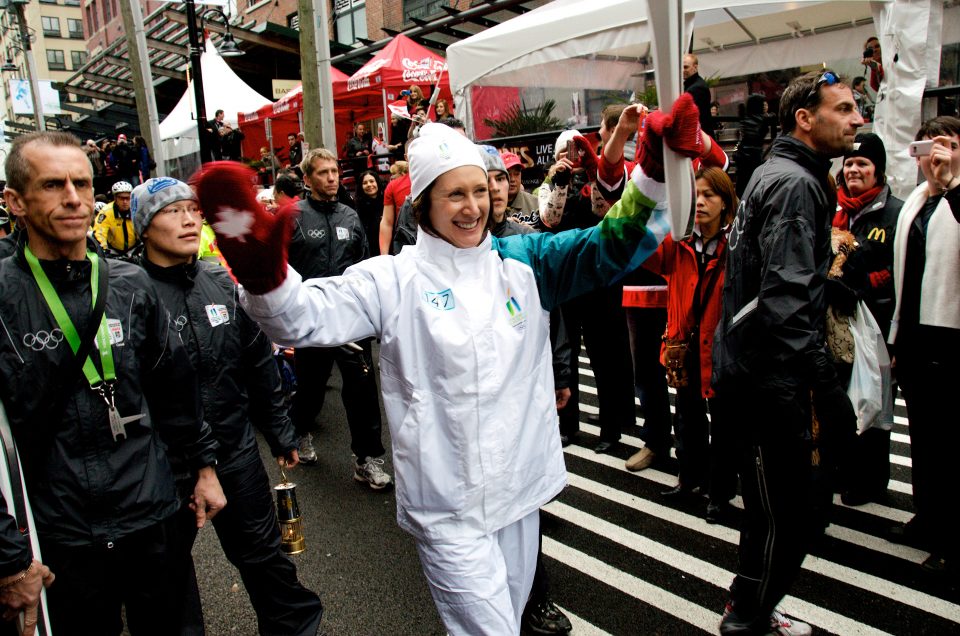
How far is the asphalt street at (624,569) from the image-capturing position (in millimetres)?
3215

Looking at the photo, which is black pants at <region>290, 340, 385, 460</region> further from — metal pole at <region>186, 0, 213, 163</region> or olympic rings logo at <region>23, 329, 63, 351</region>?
metal pole at <region>186, 0, 213, 163</region>

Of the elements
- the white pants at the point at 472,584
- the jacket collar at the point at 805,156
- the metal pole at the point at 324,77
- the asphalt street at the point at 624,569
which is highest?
the metal pole at the point at 324,77

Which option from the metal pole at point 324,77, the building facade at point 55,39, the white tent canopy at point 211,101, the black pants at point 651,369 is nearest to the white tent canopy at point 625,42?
the metal pole at point 324,77

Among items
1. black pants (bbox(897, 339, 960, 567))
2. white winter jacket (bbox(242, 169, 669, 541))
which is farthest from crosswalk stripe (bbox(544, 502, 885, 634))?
white winter jacket (bbox(242, 169, 669, 541))

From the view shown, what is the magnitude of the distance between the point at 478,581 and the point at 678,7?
1.67 m

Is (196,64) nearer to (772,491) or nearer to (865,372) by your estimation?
(865,372)

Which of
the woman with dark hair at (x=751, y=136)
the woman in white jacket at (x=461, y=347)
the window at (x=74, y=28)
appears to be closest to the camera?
the woman in white jacket at (x=461, y=347)

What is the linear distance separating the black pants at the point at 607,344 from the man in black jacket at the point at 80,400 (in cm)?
321

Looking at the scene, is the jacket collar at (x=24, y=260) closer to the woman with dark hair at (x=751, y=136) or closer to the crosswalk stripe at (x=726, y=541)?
the crosswalk stripe at (x=726, y=541)

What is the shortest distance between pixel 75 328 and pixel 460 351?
1.12m

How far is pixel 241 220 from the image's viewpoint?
172cm

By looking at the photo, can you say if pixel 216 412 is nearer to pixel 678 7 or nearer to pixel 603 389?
pixel 678 7

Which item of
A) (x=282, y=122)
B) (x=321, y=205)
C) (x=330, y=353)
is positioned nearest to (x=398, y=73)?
(x=282, y=122)

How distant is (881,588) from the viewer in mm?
3344
